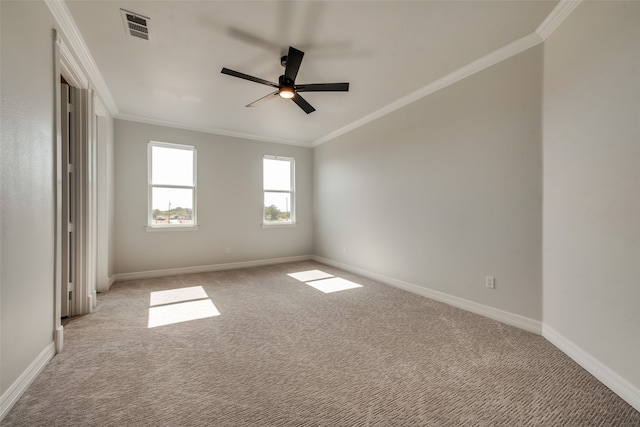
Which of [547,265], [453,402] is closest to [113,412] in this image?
[453,402]

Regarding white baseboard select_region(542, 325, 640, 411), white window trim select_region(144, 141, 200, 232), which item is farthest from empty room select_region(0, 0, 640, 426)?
white window trim select_region(144, 141, 200, 232)

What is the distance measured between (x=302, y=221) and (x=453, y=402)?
15.6ft

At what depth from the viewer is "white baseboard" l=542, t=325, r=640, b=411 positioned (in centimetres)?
157

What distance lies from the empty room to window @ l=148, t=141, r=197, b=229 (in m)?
0.21

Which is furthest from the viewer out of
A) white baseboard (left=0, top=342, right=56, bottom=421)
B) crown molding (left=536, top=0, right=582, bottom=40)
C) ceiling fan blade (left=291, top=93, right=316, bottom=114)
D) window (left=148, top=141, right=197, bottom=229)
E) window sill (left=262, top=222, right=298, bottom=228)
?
window sill (left=262, top=222, right=298, bottom=228)

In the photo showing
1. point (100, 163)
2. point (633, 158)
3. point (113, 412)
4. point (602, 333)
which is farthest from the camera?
point (100, 163)

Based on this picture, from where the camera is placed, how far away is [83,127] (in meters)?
2.82

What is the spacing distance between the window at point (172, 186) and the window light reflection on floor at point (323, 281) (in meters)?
2.22

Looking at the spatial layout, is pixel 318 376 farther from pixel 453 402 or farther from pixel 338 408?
pixel 453 402

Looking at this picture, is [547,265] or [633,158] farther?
[547,265]

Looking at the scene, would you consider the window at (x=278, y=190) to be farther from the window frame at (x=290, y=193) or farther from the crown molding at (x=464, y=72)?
the crown molding at (x=464, y=72)

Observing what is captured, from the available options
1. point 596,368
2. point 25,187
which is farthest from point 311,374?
point 25,187

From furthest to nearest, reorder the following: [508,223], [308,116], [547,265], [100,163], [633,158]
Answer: [308,116] < [100,163] < [508,223] < [547,265] < [633,158]

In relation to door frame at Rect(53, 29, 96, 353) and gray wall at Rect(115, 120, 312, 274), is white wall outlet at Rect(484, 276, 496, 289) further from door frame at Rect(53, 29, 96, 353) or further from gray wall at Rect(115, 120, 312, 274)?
door frame at Rect(53, 29, 96, 353)
